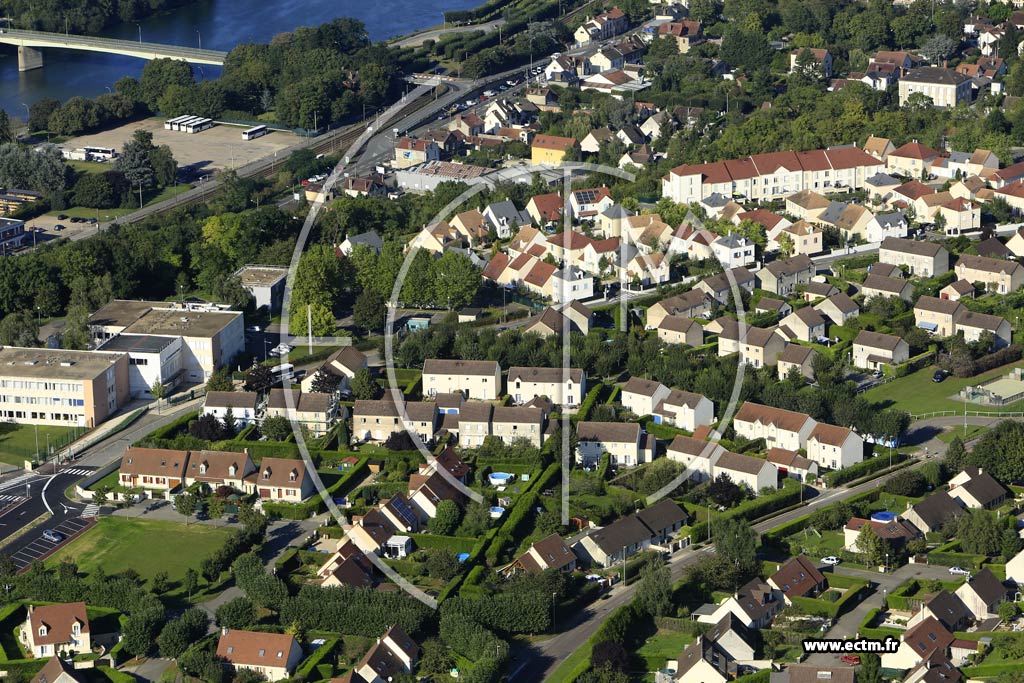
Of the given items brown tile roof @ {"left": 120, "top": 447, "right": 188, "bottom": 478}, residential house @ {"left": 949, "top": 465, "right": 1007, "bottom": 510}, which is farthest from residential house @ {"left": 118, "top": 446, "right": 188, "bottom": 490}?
residential house @ {"left": 949, "top": 465, "right": 1007, "bottom": 510}

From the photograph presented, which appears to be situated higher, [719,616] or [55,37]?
[55,37]

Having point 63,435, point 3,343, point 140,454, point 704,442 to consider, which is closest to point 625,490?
point 704,442

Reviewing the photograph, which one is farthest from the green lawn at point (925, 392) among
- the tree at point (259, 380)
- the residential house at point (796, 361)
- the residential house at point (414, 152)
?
the residential house at point (414, 152)

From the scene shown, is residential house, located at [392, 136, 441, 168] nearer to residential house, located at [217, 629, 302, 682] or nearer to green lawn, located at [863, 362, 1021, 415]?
green lawn, located at [863, 362, 1021, 415]

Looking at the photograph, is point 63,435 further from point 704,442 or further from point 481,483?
point 704,442

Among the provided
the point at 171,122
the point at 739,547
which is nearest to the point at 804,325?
the point at 739,547
